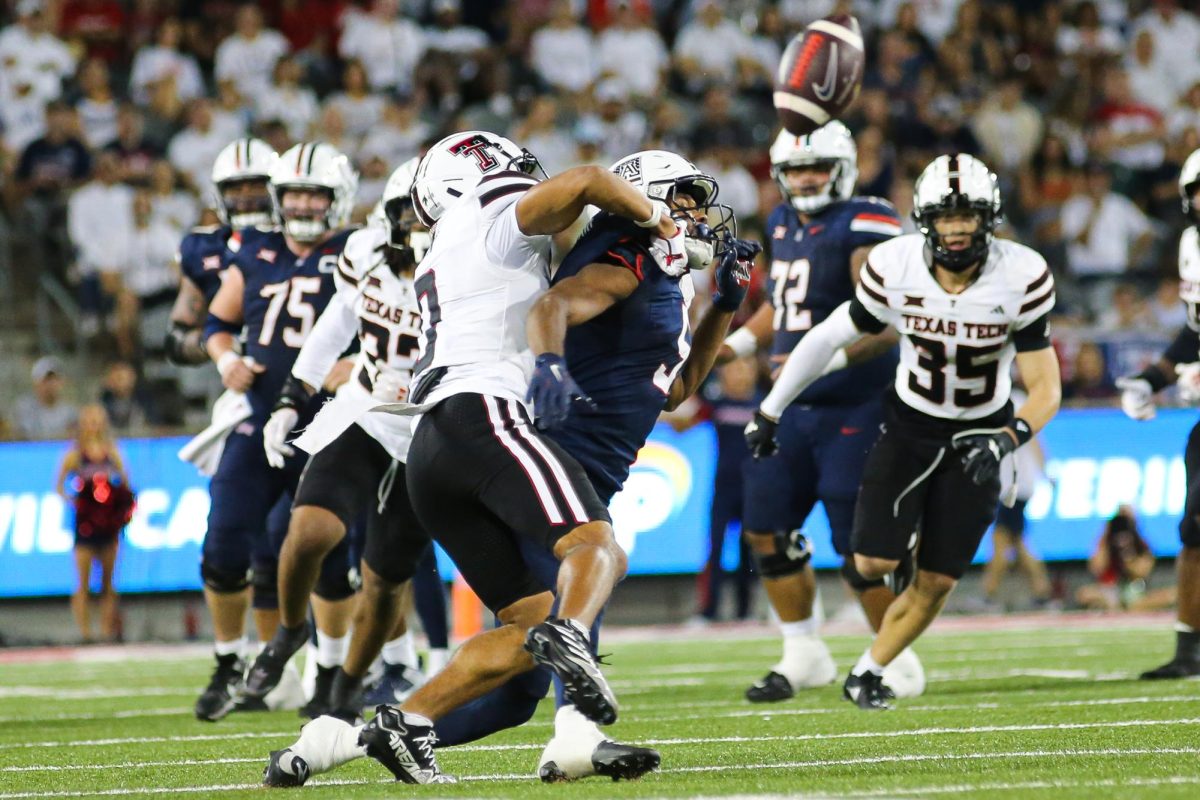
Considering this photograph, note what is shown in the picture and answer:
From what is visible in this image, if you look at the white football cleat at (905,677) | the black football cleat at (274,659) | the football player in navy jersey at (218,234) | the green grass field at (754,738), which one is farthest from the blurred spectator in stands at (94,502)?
A: the white football cleat at (905,677)

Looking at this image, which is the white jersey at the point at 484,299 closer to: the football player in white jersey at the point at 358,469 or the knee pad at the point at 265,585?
the football player in white jersey at the point at 358,469

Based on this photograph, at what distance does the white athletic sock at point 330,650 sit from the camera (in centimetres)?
644

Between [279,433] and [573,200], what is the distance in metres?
2.78

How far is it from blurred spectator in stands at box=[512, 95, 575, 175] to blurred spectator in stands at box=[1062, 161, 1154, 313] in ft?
13.0

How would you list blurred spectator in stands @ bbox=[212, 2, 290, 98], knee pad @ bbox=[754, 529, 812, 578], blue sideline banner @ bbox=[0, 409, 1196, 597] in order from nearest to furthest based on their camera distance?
knee pad @ bbox=[754, 529, 812, 578]
blue sideline banner @ bbox=[0, 409, 1196, 597]
blurred spectator in stands @ bbox=[212, 2, 290, 98]

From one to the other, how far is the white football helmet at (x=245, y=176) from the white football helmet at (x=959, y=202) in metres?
2.81

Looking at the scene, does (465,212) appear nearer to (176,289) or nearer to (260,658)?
(260,658)

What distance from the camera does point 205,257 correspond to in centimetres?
762

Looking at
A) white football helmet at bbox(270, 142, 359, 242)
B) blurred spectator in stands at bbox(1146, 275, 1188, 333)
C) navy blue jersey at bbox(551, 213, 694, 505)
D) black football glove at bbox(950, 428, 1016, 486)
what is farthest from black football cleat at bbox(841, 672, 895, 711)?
blurred spectator in stands at bbox(1146, 275, 1188, 333)

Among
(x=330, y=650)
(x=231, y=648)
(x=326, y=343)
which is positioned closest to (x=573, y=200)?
(x=326, y=343)

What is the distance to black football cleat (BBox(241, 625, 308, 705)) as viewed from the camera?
20.8 ft

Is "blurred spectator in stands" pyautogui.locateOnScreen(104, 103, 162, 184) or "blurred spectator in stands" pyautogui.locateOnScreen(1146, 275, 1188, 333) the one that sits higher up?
"blurred spectator in stands" pyautogui.locateOnScreen(104, 103, 162, 184)

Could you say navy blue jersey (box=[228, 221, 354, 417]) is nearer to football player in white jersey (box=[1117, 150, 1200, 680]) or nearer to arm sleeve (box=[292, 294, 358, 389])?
arm sleeve (box=[292, 294, 358, 389])

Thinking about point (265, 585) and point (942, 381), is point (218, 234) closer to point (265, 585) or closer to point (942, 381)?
point (265, 585)
